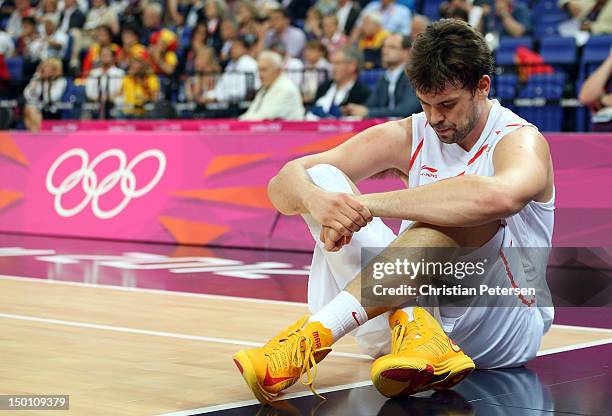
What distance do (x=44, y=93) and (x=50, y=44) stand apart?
260 centimetres

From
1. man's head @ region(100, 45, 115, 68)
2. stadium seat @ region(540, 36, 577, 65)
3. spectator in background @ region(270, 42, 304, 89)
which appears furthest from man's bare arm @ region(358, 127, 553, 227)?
man's head @ region(100, 45, 115, 68)

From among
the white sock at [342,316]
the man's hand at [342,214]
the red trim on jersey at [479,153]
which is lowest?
the white sock at [342,316]

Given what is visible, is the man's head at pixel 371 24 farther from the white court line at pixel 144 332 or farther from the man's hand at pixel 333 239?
the man's hand at pixel 333 239

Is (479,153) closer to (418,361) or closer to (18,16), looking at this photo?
(418,361)

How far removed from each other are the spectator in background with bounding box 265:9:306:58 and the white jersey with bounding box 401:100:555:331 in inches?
421

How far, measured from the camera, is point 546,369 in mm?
4422

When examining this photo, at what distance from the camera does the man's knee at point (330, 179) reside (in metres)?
4.05

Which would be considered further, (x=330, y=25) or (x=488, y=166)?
(x=330, y=25)

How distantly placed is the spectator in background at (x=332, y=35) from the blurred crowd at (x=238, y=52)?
0.04ft

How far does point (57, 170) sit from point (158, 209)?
4.42 feet

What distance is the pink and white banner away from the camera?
9445mm

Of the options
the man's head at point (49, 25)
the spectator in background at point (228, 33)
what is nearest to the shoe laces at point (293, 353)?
the spectator in background at point (228, 33)

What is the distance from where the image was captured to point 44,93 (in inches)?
634

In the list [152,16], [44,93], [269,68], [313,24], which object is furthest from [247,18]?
[269,68]
